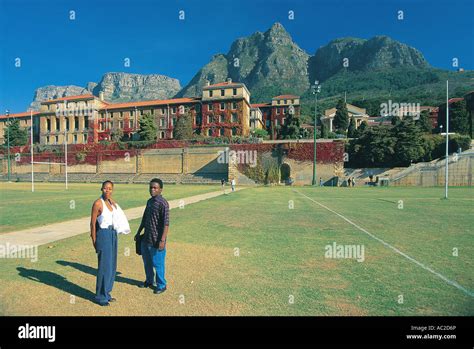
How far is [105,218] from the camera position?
4754 mm

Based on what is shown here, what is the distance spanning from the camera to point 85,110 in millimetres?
78688

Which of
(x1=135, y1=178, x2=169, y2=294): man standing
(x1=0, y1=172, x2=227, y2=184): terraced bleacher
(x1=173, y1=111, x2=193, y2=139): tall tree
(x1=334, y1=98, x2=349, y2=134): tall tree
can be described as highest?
(x1=334, y1=98, x2=349, y2=134): tall tree

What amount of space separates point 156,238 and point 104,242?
84 cm

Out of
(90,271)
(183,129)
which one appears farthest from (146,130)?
(90,271)

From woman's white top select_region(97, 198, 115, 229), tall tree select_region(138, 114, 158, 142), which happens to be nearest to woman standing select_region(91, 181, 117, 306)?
woman's white top select_region(97, 198, 115, 229)

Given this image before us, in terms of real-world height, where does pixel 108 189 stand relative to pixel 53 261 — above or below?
above

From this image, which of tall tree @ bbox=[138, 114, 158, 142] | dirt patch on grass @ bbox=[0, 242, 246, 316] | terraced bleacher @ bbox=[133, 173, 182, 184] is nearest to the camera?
dirt patch on grass @ bbox=[0, 242, 246, 316]

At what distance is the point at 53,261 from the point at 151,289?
314 centimetres

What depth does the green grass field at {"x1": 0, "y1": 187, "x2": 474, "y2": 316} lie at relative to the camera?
4.36 metres

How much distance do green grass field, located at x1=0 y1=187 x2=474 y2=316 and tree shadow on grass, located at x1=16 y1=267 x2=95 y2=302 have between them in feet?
0.06

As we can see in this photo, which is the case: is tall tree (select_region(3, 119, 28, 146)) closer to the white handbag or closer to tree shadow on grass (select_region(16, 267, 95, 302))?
tree shadow on grass (select_region(16, 267, 95, 302))
